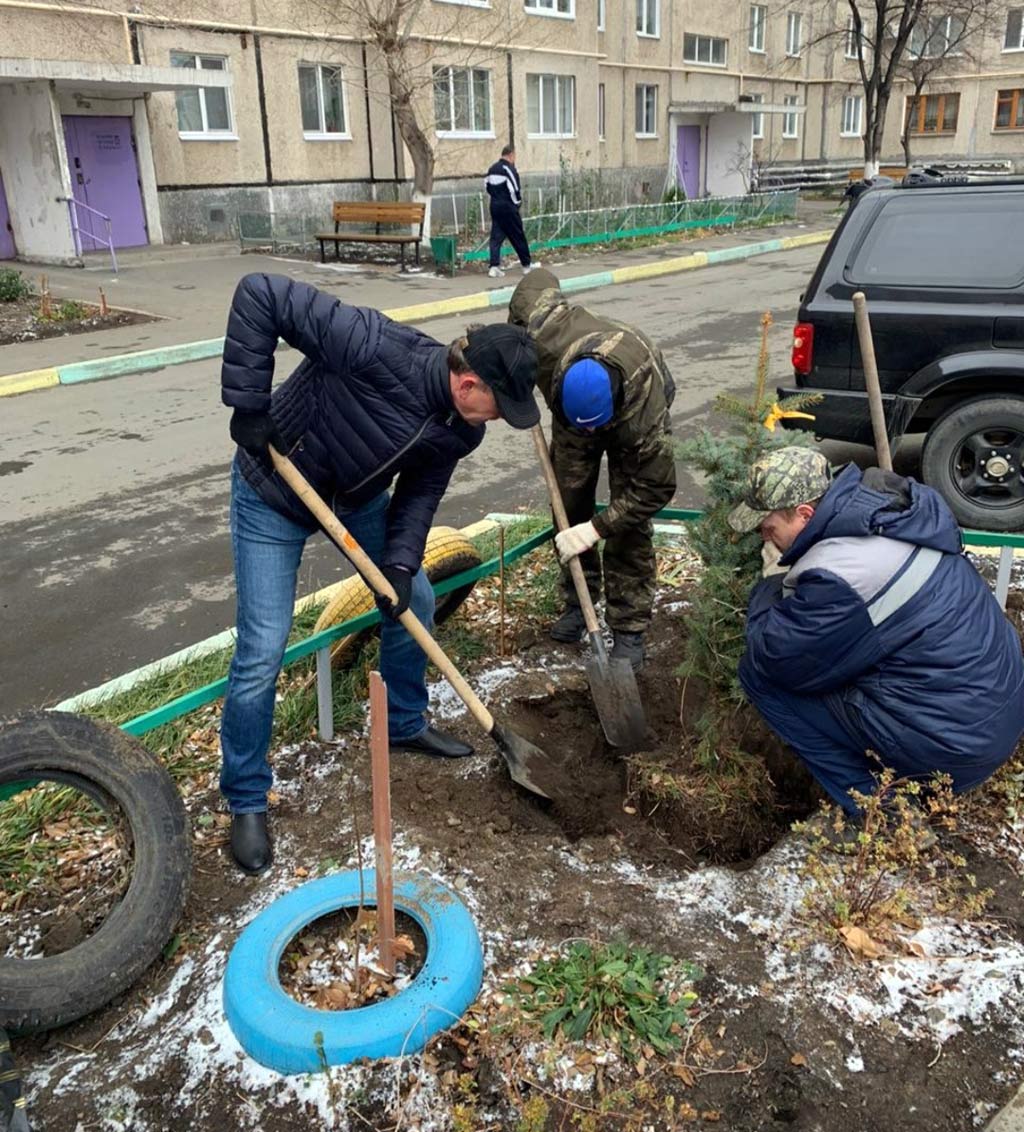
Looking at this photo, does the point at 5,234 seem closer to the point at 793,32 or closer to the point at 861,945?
the point at 861,945

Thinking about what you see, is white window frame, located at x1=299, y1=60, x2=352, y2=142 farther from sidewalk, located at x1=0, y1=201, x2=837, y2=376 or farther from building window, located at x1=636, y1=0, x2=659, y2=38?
building window, located at x1=636, y1=0, x2=659, y2=38

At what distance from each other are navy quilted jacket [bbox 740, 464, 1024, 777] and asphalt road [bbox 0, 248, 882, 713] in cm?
311

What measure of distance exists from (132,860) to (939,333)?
500 cm

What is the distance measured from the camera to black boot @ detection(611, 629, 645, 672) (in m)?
4.22

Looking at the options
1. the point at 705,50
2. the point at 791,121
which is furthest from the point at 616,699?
the point at 791,121

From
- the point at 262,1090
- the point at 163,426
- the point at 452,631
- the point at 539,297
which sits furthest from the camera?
the point at 163,426

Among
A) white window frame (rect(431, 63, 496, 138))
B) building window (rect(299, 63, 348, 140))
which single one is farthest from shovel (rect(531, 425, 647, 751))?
white window frame (rect(431, 63, 496, 138))

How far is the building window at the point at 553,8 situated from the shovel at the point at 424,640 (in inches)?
1056

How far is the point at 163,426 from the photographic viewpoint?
854 cm

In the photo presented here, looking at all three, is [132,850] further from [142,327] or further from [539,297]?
[142,327]

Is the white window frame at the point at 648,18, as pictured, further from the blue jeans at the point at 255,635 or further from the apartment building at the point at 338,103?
the blue jeans at the point at 255,635

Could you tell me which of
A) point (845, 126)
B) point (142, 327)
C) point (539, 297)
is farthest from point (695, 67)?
point (539, 297)

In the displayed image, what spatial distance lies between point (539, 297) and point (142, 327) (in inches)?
396

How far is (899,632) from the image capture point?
8.92 ft
